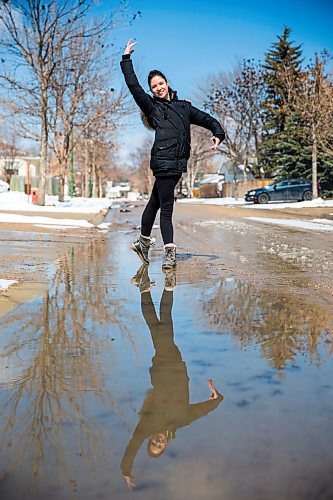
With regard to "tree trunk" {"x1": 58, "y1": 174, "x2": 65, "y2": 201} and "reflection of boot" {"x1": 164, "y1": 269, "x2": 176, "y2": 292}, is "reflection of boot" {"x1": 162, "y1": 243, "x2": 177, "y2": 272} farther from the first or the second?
"tree trunk" {"x1": 58, "y1": 174, "x2": 65, "y2": 201}

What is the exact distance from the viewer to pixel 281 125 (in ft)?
159

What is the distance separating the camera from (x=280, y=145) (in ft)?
136

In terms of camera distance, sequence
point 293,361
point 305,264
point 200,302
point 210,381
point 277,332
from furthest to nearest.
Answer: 1. point 305,264
2. point 200,302
3. point 277,332
4. point 293,361
5. point 210,381

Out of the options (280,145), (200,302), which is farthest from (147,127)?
(280,145)

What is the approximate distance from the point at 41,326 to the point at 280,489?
1960 millimetres

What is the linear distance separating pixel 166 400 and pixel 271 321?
1.36 meters

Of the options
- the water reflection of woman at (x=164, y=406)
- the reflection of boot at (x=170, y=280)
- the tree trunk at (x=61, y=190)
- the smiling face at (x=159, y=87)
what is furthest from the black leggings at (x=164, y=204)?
the tree trunk at (x=61, y=190)

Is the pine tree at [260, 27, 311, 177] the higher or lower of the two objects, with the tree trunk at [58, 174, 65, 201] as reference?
higher

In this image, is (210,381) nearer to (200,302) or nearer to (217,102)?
(200,302)

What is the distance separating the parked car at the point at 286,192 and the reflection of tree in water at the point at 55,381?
33.7m

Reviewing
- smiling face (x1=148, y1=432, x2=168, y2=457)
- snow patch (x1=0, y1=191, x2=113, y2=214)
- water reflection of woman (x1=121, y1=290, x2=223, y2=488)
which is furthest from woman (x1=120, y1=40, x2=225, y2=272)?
snow patch (x1=0, y1=191, x2=113, y2=214)

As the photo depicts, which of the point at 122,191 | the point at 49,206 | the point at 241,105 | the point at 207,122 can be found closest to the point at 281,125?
the point at 241,105

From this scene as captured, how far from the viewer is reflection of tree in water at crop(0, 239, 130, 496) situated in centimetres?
164

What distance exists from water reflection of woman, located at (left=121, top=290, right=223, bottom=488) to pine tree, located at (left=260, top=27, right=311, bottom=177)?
3836cm
